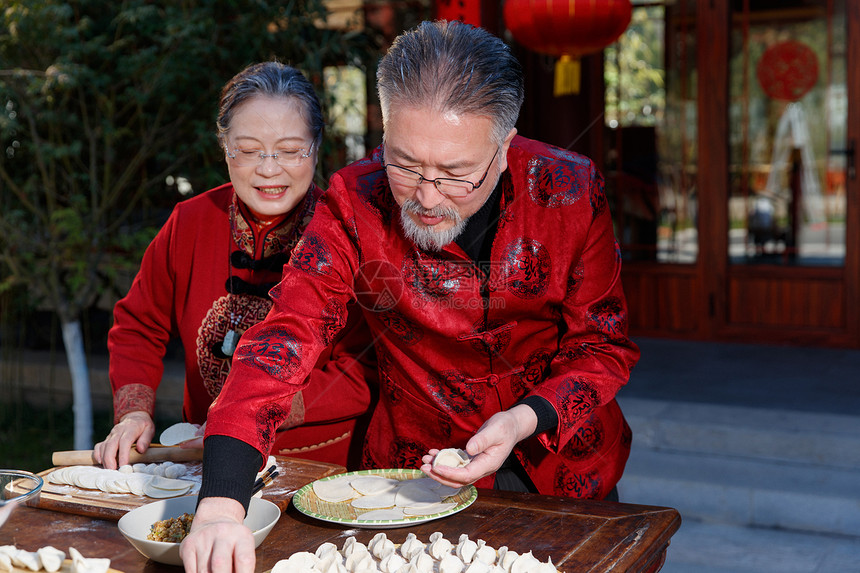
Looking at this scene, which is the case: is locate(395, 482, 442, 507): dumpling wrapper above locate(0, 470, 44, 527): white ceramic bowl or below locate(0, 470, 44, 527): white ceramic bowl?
below

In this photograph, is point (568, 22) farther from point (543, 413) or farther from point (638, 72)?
point (543, 413)

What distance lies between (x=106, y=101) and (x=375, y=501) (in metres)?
3.82

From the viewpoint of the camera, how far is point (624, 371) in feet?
6.02

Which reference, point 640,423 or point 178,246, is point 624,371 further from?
point 640,423

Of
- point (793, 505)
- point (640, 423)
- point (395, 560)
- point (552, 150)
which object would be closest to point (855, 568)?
point (793, 505)

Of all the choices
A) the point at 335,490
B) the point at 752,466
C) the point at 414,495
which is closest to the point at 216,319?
the point at 335,490

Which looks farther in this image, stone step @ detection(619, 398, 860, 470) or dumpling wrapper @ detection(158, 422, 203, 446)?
stone step @ detection(619, 398, 860, 470)

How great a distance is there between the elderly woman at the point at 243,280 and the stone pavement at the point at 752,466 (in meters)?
1.98

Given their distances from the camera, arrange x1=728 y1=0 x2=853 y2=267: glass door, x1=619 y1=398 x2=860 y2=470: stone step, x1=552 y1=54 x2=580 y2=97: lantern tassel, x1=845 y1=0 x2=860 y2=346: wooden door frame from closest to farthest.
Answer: x1=619 y1=398 x2=860 y2=470: stone step, x1=552 y1=54 x2=580 y2=97: lantern tassel, x1=845 y1=0 x2=860 y2=346: wooden door frame, x1=728 y1=0 x2=853 y2=267: glass door

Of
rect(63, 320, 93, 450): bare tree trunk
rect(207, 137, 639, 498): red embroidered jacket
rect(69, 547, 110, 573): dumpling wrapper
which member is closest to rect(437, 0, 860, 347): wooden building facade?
rect(63, 320, 93, 450): bare tree trunk

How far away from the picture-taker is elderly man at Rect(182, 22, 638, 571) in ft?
5.27

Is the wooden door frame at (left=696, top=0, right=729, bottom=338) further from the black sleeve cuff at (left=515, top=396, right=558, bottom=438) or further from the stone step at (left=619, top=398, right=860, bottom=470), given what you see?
the black sleeve cuff at (left=515, top=396, right=558, bottom=438)

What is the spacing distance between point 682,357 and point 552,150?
4.08 metres

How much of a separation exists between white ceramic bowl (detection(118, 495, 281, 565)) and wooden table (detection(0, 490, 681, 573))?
4 cm
